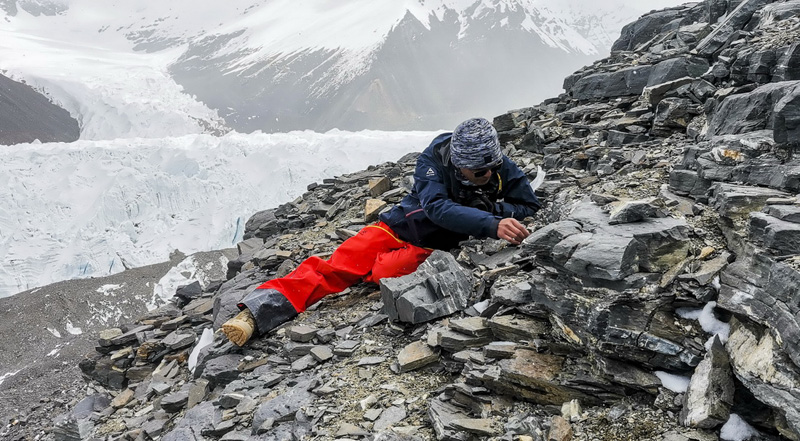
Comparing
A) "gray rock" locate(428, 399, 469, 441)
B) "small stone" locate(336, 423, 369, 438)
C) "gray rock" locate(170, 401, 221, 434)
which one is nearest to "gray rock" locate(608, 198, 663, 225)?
"gray rock" locate(428, 399, 469, 441)

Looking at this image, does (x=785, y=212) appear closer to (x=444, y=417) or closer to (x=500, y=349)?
(x=500, y=349)

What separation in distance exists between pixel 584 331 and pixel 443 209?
5.78 ft

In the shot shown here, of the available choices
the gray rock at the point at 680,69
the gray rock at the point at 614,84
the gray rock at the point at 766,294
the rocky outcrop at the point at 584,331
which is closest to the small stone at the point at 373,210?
the rocky outcrop at the point at 584,331

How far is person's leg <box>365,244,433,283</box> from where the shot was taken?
4602mm

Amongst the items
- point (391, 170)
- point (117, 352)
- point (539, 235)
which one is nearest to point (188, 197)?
point (391, 170)

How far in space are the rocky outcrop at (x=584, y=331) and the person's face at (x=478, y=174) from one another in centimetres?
59

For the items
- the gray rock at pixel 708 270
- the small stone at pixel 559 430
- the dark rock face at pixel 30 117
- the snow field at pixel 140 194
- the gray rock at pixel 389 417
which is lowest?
the snow field at pixel 140 194

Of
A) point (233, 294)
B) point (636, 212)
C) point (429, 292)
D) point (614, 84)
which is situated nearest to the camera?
point (636, 212)

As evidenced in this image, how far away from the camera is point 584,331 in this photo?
2625 millimetres

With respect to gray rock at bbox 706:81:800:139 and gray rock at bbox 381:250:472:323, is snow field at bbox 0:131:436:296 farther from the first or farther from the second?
gray rock at bbox 706:81:800:139

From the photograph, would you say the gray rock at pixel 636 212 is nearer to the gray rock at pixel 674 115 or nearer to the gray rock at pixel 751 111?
the gray rock at pixel 751 111

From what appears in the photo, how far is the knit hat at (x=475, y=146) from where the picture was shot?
4047 millimetres

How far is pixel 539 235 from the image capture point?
2.95 m

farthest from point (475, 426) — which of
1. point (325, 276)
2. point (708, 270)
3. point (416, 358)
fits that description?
point (325, 276)
